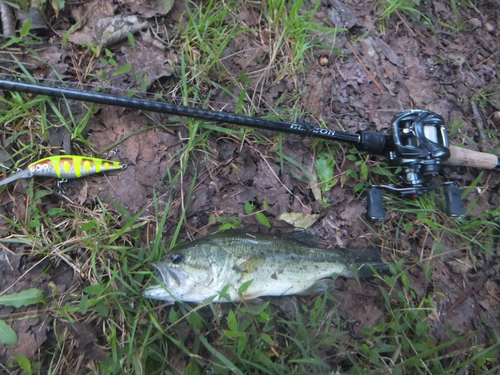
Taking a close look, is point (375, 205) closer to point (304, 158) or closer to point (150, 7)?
point (304, 158)

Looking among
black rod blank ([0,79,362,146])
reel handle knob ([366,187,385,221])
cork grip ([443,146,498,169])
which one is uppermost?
cork grip ([443,146,498,169])

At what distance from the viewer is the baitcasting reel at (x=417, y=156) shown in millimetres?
3084

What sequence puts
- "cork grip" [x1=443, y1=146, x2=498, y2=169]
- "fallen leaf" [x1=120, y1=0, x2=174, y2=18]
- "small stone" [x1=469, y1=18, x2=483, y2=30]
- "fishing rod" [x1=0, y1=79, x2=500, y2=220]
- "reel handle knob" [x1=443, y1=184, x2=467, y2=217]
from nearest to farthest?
"fishing rod" [x1=0, y1=79, x2=500, y2=220], "reel handle knob" [x1=443, y1=184, x2=467, y2=217], "cork grip" [x1=443, y1=146, x2=498, y2=169], "fallen leaf" [x1=120, y1=0, x2=174, y2=18], "small stone" [x1=469, y1=18, x2=483, y2=30]

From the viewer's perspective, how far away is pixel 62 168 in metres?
2.91

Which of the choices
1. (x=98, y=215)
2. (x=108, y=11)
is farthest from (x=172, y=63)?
(x=98, y=215)

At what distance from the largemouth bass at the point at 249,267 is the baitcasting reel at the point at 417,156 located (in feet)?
2.33

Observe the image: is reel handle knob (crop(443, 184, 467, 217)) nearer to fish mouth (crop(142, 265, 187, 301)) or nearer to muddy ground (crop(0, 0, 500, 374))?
muddy ground (crop(0, 0, 500, 374))

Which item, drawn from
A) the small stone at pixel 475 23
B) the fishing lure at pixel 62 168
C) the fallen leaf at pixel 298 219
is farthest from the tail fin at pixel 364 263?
the small stone at pixel 475 23

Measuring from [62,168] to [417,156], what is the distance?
325cm

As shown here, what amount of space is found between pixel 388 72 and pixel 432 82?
590 millimetres

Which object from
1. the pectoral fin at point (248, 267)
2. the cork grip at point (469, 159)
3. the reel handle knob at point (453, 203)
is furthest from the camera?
the cork grip at point (469, 159)

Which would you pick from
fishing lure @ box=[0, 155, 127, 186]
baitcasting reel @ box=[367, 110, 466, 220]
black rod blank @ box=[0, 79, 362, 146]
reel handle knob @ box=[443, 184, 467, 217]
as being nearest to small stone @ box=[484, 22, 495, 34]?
baitcasting reel @ box=[367, 110, 466, 220]

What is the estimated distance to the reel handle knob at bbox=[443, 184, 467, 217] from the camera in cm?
327

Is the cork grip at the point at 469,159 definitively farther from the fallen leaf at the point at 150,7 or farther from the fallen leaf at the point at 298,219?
the fallen leaf at the point at 150,7
